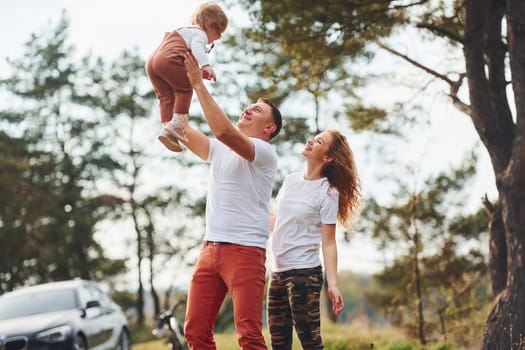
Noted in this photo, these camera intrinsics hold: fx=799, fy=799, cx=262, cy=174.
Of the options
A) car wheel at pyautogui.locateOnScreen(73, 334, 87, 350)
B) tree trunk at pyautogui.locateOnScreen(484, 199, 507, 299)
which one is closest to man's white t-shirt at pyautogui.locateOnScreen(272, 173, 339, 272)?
Answer: car wheel at pyautogui.locateOnScreen(73, 334, 87, 350)

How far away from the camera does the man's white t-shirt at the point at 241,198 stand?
4.02 metres

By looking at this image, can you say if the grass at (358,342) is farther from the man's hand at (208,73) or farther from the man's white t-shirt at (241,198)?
the man's hand at (208,73)

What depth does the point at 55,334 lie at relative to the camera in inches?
392

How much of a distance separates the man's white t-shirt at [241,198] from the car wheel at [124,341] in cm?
903

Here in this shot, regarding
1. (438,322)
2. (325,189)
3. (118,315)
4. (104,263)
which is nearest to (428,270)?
Answer: (438,322)

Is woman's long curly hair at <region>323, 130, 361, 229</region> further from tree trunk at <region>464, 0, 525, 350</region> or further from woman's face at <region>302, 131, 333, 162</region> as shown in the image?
Answer: tree trunk at <region>464, 0, 525, 350</region>

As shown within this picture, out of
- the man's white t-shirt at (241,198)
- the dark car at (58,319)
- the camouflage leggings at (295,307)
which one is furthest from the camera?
the dark car at (58,319)

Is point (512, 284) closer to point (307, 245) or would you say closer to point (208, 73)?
point (307, 245)

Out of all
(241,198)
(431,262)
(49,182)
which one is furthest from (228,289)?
(49,182)

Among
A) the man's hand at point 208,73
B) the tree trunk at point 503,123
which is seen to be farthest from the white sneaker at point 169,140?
the tree trunk at point 503,123

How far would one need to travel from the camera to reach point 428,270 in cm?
1939

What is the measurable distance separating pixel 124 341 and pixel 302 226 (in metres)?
8.75

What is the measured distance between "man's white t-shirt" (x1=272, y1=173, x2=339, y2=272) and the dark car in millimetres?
5817

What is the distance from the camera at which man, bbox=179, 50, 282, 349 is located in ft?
12.9
